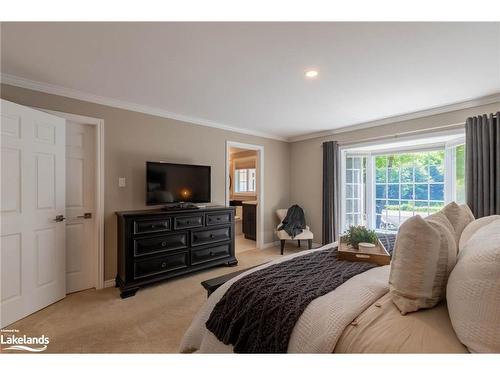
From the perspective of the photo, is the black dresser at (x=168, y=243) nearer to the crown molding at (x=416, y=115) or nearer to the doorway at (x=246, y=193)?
the doorway at (x=246, y=193)

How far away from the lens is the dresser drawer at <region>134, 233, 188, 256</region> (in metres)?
2.62

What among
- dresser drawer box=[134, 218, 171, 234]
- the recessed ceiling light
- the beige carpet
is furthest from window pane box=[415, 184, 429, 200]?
dresser drawer box=[134, 218, 171, 234]

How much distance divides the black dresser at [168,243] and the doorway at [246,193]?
3.79 ft

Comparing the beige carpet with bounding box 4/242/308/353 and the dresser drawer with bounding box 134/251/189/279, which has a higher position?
the dresser drawer with bounding box 134/251/189/279

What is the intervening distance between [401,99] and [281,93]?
152 cm

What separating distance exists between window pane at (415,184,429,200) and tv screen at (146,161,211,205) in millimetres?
3539

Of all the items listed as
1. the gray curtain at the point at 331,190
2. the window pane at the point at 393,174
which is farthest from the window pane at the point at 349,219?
the window pane at the point at 393,174

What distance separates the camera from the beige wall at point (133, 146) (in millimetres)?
2535

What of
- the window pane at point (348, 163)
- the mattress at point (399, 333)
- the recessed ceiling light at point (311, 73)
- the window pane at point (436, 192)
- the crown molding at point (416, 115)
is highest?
the recessed ceiling light at point (311, 73)

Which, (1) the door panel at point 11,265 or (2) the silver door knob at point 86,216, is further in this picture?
(2) the silver door knob at point 86,216

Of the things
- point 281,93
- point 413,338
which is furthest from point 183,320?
point 281,93

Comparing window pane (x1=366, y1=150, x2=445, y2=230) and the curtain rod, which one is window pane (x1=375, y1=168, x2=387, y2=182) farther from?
the curtain rod

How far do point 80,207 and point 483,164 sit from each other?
479 cm

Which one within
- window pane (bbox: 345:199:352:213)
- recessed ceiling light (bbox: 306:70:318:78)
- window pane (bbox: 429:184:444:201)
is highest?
recessed ceiling light (bbox: 306:70:318:78)
